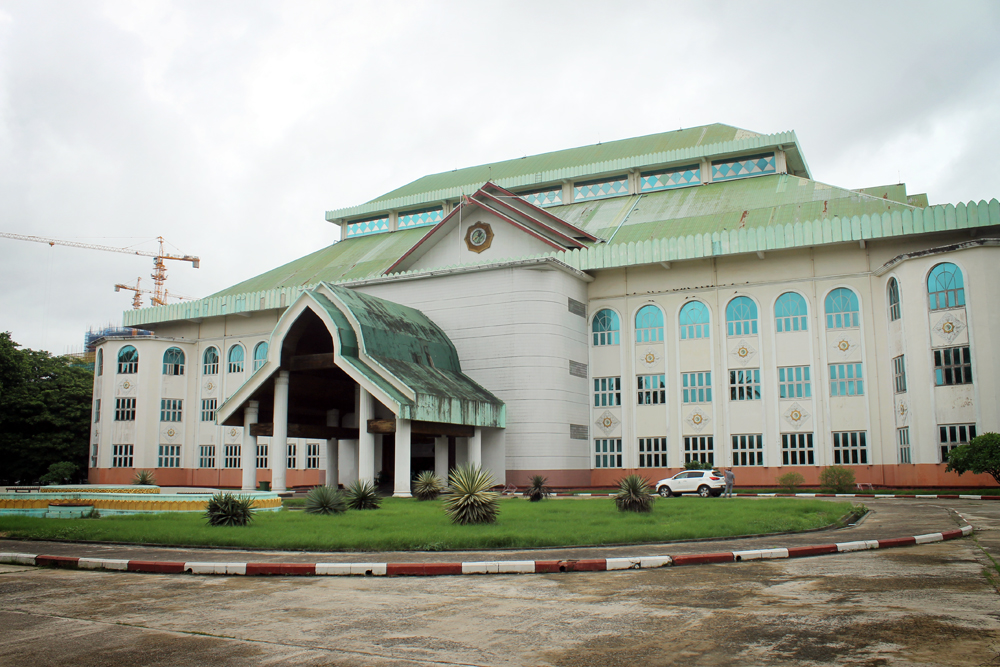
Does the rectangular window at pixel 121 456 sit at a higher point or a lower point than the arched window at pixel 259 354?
lower

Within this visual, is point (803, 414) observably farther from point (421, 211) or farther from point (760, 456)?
point (421, 211)

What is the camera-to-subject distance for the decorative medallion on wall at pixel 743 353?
3741 centimetres

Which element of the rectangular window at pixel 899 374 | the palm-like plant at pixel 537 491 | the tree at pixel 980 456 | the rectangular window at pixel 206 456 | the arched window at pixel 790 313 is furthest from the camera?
the rectangular window at pixel 206 456

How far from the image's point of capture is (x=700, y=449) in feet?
124

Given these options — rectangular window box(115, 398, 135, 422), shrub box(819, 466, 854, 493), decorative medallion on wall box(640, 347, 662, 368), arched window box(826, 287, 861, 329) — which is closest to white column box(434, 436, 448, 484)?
decorative medallion on wall box(640, 347, 662, 368)

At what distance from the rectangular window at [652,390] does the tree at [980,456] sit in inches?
532

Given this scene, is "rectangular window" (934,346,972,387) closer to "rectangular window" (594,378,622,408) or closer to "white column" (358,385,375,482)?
"rectangular window" (594,378,622,408)

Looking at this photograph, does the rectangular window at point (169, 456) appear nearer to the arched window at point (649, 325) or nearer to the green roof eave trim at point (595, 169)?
the green roof eave trim at point (595, 169)

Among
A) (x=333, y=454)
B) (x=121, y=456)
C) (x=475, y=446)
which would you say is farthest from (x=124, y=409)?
(x=475, y=446)

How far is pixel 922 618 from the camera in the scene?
24.8 feet

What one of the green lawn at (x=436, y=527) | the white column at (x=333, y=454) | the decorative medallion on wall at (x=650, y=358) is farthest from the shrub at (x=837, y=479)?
the white column at (x=333, y=454)

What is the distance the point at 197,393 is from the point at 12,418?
36.9 feet

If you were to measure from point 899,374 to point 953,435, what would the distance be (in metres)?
3.56

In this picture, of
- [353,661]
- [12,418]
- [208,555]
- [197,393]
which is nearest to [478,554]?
[208,555]
